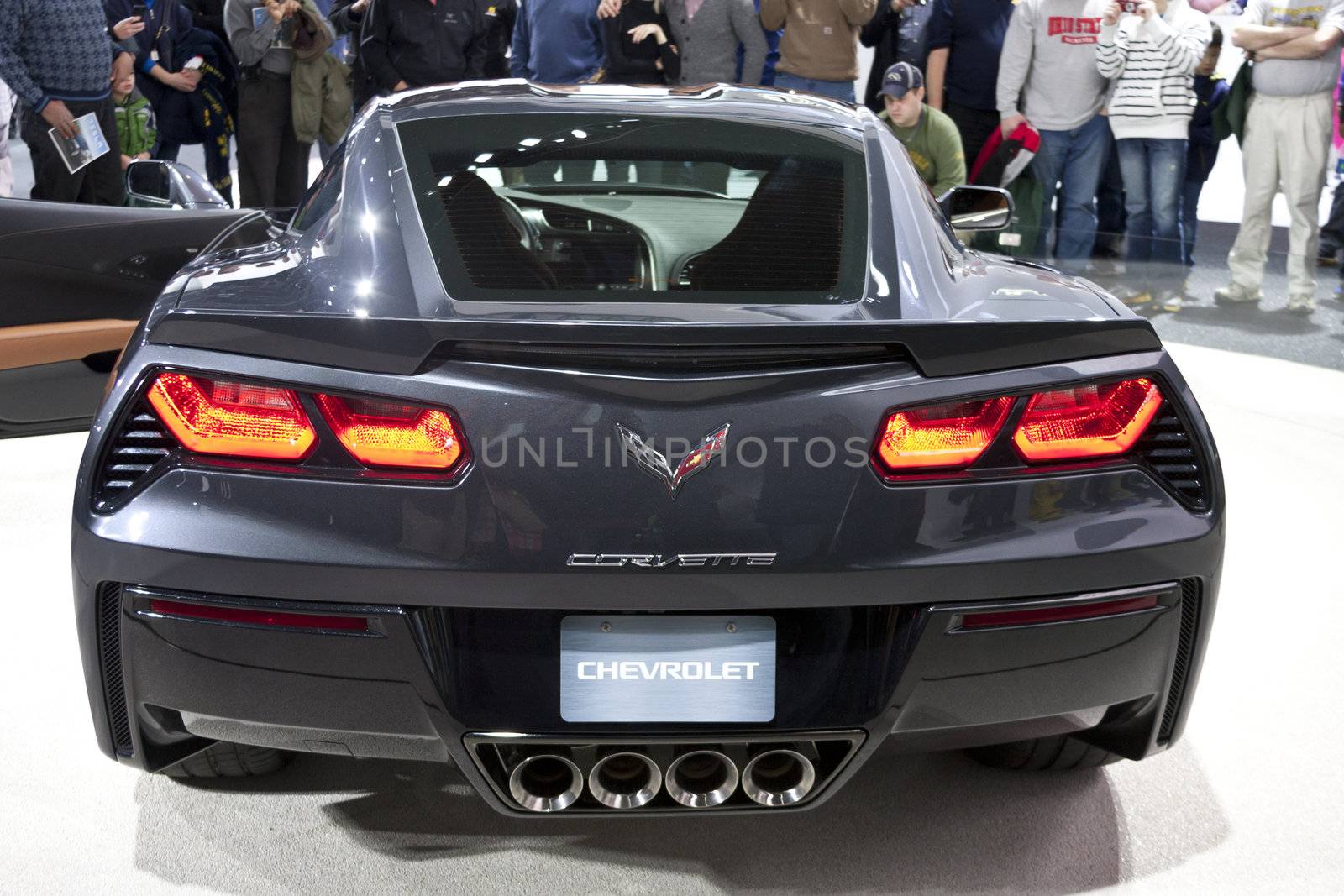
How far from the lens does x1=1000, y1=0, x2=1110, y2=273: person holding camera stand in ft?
23.9

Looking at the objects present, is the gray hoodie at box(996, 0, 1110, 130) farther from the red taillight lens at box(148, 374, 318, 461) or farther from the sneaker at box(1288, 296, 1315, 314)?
the red taillight lens at box(148, 374, 318, 461)

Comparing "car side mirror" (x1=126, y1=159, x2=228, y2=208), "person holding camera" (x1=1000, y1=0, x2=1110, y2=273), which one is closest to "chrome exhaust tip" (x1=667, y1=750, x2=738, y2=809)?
"car side mirror" (x1=126, y1=159, x2=228, y2=208)

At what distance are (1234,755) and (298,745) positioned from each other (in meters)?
1.71

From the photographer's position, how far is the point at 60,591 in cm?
328

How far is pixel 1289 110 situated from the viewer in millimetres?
6773

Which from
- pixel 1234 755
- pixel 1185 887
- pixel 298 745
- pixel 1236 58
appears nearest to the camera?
pixel 298 745

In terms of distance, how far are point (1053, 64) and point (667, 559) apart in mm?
6350

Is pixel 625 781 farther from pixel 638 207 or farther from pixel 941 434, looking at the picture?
pixel 638 207

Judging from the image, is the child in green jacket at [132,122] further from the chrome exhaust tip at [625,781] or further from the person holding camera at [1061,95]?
the chrome exhaust tip at [625,781]

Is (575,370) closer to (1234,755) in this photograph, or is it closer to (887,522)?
(887,522)

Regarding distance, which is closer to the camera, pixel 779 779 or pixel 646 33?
pixel 779 779

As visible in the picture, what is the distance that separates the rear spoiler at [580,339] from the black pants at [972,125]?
632 centimetres

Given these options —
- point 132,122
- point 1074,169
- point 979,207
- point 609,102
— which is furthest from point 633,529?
point 132,122

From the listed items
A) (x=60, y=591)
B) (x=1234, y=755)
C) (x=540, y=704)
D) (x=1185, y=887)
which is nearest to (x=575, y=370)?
(x=540, y=704)
